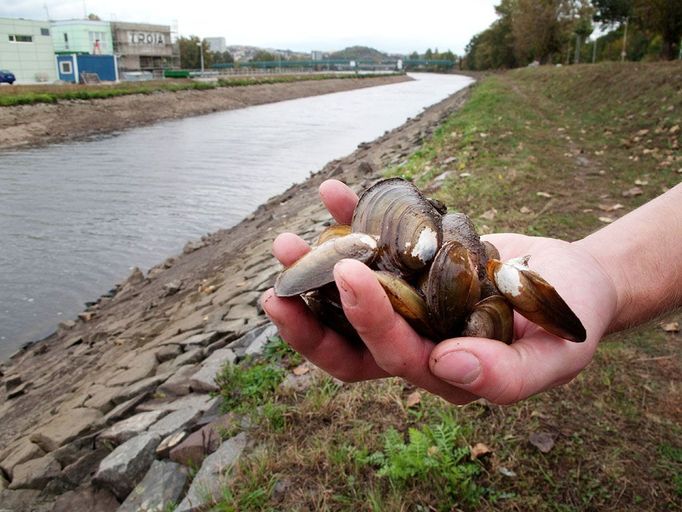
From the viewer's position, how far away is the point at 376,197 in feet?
9.12

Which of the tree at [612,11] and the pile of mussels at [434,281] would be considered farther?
the tree at [612,11]

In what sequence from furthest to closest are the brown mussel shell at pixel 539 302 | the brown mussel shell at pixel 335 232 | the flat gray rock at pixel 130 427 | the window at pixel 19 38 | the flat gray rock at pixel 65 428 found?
the window at pixel 19 38 → the flat gray rock at pixel 65 428 → the flat gray rock at pixel 130 427 → the brown mussel shell at pixel 335 232 → the brown mussel shell at pixel 539 302

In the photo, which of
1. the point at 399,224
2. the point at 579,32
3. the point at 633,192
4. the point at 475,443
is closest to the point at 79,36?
the point at 579,32

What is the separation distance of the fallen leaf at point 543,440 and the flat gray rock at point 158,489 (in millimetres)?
2391

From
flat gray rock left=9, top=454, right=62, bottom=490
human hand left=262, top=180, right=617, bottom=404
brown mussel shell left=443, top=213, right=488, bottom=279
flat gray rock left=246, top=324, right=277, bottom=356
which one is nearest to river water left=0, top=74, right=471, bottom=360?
flat gray rock left=9, top=454, right=62, bottom=490

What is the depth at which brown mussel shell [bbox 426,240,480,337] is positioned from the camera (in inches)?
82.3

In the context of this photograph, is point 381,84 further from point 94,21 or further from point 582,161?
point 582,161

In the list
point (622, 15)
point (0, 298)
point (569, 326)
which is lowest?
point (0, 298)

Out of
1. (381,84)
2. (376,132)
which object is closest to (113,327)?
(376,132)

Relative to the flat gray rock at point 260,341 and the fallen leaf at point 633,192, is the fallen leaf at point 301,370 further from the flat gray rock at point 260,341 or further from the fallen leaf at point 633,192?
the fallen leaf at point 633,192

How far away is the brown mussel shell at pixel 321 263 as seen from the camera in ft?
7.23

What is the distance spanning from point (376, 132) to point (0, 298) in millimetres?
26724

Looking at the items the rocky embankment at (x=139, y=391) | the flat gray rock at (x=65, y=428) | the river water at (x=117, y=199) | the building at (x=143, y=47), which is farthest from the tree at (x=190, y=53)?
A: the flat gray rock at (x=65, y=428)

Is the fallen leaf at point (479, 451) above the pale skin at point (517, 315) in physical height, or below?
below
